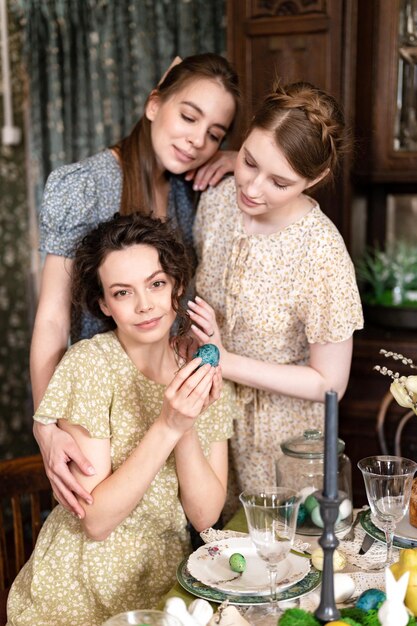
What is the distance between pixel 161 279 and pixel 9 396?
7.33ft

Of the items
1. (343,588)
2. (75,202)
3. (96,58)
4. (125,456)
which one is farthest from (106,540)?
(96,58)

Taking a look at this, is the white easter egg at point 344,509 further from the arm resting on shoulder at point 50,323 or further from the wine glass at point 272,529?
the arm resting on shoulder at point 50,323

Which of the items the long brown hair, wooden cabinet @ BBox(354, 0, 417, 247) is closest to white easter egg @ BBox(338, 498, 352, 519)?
the long brown hair

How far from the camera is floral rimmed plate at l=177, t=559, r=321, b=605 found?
4.20 feet

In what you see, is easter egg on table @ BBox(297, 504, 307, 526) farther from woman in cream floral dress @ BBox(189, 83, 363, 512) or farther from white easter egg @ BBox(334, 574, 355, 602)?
woman in cream floral dress @ BBox(189, 83, 363, 512)

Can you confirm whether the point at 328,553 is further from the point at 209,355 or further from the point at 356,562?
the point at 209,355

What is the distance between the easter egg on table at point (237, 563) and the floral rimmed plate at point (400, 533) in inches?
10.3

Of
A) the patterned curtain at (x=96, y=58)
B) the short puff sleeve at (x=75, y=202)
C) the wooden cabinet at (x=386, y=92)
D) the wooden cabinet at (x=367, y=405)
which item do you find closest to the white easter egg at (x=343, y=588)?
the short puff sleeve at (x=75, y=202)

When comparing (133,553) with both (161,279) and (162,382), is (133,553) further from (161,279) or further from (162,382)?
(161,279)

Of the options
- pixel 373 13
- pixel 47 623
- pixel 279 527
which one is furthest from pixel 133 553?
pixel 373 13

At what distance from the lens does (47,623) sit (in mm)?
1572

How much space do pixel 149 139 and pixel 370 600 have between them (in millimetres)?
1239

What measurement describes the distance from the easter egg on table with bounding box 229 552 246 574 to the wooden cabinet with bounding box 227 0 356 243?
1587mm

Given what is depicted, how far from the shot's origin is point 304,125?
68.0 inches
